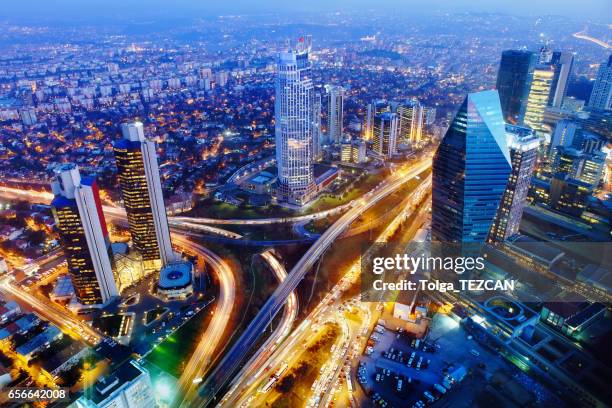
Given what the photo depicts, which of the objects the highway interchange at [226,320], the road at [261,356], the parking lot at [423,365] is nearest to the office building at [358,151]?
the highway interchange at [226,320]

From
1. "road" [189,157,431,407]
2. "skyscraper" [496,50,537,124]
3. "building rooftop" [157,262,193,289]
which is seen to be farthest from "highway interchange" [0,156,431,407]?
"skyscraper" [496,50,537,124]

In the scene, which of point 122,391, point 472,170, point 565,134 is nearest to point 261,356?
point 122,391

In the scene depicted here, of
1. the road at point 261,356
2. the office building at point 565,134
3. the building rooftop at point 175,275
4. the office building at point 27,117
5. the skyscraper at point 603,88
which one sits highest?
the skyscraper at point 603,88

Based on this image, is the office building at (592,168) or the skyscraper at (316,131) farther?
the skyscraper at (316,131)

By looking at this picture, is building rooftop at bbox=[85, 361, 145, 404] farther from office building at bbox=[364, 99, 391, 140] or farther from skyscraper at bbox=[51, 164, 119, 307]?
office building at bbox=[364, 99, 391, 140]

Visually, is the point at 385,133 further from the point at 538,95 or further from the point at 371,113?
the point at 538,95

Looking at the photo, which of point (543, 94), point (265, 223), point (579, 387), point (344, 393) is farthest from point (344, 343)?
point (543, 94)

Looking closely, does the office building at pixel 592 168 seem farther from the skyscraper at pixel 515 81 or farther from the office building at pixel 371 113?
the office building at pixel 371 113

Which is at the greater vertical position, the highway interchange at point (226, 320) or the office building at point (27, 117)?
the office building at point (27, 117)
